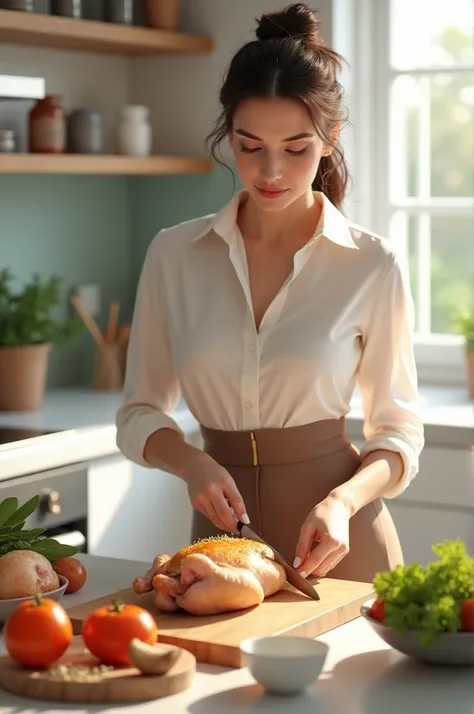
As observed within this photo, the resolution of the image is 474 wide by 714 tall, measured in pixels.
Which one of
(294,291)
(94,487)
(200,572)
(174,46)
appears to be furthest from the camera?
(174,46)

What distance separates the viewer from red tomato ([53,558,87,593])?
1.95 meters

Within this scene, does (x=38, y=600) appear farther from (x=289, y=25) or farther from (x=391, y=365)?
(x=289, y=25)

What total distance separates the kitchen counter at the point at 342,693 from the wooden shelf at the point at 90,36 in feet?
7.34

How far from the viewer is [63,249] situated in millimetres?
4051

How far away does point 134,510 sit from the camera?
3.42m

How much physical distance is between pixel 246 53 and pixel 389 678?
1.15m

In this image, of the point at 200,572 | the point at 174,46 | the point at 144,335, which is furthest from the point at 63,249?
the point at 200,572

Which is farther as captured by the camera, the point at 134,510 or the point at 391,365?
the point at 134,510

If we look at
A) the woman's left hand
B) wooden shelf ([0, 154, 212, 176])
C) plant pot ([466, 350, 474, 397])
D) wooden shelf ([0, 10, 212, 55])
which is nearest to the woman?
the woman's left hand

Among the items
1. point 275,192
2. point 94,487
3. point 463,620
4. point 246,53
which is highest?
point 246,53

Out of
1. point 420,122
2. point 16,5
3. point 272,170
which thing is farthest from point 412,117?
point 272,170

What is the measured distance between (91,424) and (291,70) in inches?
54.0

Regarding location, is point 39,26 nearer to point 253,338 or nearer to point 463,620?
point 253,338

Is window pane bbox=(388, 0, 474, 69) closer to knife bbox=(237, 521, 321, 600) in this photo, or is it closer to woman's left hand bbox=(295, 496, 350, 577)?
woman's left hand bbox=(295, 496, 350, 577)
